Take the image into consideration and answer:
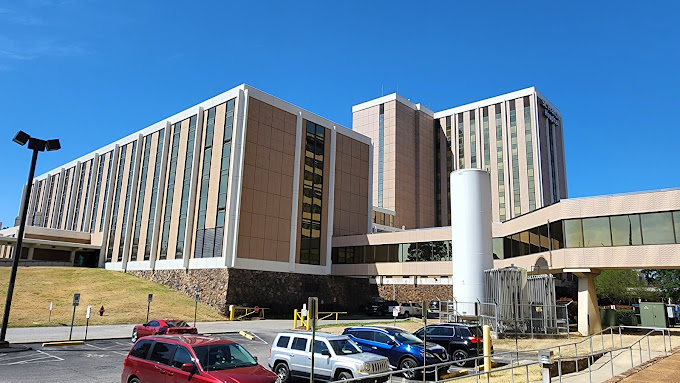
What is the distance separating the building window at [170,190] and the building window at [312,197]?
1544 cm

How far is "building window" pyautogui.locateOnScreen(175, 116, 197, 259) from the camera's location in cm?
5119

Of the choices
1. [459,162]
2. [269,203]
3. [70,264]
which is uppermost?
[459,162]

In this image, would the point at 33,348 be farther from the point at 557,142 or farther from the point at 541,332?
the point at 557,142

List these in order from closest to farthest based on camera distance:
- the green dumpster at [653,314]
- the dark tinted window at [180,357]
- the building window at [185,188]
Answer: the dark tinted window at [180,357]
the green dumpster at [653,314]
the building window at [185,188]

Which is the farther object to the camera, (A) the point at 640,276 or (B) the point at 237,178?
(A) the point at 640,276

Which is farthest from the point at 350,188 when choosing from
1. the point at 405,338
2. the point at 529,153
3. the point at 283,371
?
the point at 283,371

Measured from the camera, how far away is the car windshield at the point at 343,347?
15677 millimetres

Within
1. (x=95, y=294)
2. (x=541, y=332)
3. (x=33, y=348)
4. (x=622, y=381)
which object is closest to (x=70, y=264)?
(x=95, y=294)

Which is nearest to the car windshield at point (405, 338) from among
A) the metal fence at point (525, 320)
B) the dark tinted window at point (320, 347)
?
the dark tinted window at point (320, 347)

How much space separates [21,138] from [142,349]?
1684cm

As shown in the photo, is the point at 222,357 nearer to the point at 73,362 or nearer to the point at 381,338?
the point at 381,338

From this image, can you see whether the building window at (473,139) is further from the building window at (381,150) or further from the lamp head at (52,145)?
the lamp head at (52,145)

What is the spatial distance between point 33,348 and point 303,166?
34.8 m

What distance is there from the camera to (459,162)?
9262cm
